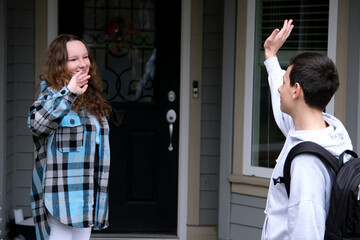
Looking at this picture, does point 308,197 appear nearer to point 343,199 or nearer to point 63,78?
point 343,199

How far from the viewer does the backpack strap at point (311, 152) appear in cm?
194

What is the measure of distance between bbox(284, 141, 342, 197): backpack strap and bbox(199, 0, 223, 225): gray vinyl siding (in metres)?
3.19

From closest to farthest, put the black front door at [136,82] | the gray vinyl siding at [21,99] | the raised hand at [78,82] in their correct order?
the raised hand at [78,82] → the gray vinyl siding at [21,99] → the black front door at [136,82]

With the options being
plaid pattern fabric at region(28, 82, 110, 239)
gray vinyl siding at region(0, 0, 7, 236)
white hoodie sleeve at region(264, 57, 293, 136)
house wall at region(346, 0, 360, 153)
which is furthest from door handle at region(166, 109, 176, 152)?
white hoodie sleeve at region(264, 57, 293, 136)

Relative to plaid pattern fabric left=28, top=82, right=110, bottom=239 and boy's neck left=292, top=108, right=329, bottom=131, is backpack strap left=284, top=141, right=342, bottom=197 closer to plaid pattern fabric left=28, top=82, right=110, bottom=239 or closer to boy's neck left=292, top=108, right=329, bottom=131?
boy's neck left=292, top=108, right=329, bottom=131

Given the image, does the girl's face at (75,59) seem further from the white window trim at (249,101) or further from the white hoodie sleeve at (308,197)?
the white window trim at (249,101)

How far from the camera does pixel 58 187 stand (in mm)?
2975

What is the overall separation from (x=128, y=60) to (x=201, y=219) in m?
1.50

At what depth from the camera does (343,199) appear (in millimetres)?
1882

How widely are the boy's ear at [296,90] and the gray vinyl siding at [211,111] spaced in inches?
122

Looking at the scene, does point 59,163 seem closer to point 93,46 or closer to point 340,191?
point 340,191

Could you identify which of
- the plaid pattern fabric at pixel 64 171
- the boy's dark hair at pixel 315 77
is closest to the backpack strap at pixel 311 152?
the boy's dark hair at pixel 315 77

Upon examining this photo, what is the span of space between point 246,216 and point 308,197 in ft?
9.52

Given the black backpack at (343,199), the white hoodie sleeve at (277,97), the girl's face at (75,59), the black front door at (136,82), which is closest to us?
the black backpack at (343,199)
